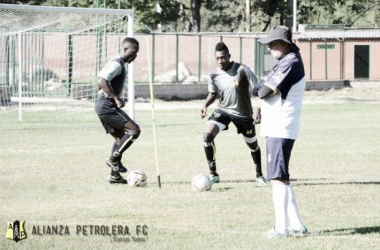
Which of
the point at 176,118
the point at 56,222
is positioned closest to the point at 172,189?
the point at 56,222

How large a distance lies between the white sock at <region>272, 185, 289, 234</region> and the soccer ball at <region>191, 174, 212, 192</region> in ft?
11.1

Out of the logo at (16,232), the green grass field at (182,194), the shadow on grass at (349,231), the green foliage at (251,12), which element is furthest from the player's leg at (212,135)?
the green foliage at (251,12)

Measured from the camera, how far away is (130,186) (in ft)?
40.6

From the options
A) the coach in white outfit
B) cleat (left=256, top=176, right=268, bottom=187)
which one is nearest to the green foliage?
cleat (left=256, top=176, right=268, bottom=187)

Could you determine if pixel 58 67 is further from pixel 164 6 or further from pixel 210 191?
pixel 164 6

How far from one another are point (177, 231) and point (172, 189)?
3288 mm

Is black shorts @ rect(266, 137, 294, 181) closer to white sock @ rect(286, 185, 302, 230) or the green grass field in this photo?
white sock @ rect(286, 185, 302, 230)

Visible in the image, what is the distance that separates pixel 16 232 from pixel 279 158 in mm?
2591

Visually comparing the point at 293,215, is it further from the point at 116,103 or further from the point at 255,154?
the point at 116,103

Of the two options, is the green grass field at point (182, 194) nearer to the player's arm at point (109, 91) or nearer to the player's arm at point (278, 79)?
the player's arm at point (109, 91)

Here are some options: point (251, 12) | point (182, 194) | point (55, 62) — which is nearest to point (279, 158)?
point (182, 194)

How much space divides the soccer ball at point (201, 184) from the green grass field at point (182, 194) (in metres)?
0.17

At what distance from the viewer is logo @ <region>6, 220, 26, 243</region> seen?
8.24m

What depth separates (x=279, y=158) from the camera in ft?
27.8
